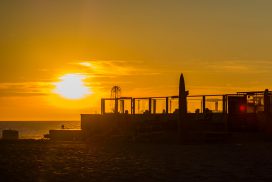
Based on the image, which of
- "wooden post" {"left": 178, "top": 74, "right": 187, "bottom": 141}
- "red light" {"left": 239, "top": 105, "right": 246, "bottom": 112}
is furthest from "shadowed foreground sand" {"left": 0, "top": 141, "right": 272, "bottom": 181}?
"red light" {"left": 239, "top": 105, "right": 246, "bottom": 112}

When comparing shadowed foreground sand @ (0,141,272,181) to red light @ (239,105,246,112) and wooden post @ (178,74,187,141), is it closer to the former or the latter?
wooden post @ (178,74,187,141)

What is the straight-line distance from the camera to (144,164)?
56.4ft

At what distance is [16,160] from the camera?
18.6 metres

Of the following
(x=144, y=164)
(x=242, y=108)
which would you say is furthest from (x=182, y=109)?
(x=144, y=164)

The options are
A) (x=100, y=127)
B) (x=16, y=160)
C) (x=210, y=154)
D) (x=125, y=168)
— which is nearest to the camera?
(x=125, y=168)

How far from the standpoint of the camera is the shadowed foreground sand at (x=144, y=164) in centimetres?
1427

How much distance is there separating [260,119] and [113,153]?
9.45m

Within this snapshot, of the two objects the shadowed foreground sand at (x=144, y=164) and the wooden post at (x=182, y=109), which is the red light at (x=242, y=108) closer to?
the wooden post at (x=182, y=109)

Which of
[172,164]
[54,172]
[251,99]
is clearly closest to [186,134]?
[251,99]

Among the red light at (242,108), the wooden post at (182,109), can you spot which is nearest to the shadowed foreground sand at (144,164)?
the wooden post at (182,109)

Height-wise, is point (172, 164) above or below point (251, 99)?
below

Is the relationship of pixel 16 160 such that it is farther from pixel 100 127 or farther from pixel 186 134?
pixel 100 127

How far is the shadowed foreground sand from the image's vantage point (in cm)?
1427

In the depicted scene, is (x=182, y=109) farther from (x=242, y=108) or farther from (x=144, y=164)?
(x=144, y=164)
